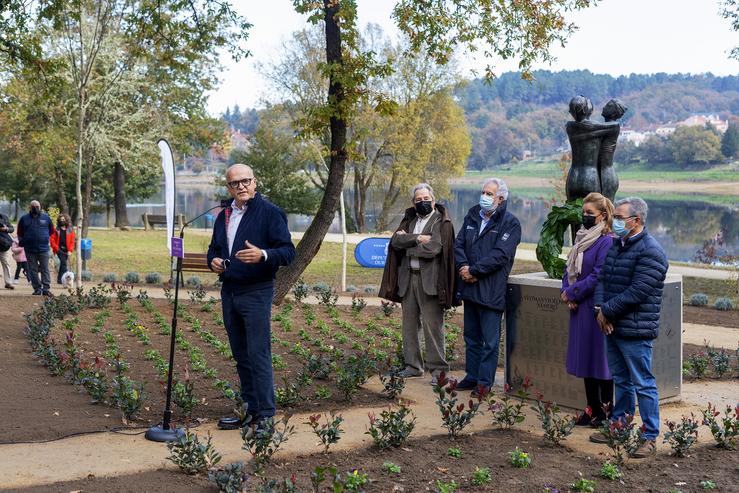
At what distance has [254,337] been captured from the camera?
21.2 ft

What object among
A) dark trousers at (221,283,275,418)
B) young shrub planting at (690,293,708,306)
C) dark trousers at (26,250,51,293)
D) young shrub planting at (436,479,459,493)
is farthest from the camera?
young shrub planting at (690,293,708,306)

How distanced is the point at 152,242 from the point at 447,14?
20396mm

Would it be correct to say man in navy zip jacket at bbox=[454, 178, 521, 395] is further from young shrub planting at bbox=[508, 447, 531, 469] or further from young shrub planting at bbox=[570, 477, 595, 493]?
young shrub planting at bbox=[570, 477, 595, 493]

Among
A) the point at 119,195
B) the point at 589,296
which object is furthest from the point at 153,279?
the point at 119,195

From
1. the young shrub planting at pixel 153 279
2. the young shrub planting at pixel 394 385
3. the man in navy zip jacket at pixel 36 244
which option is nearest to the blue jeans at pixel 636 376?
the young shrub planting at pixel 394 385

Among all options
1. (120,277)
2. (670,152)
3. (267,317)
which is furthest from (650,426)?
(670,152)

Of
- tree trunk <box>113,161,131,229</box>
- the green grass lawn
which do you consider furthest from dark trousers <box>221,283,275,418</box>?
tree trunk <box>113,161,131,229</box>

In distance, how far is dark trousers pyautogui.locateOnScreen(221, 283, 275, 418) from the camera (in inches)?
253

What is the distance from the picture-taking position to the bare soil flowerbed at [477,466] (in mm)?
5359

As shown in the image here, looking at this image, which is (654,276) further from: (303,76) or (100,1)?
(303,76)

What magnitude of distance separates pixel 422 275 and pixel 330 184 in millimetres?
5928

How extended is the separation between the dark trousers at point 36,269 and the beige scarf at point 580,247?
11.1m

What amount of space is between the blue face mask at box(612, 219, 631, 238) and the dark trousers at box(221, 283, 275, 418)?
2.45 meters

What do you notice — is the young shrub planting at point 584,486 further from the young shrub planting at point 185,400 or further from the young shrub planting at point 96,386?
the young shrub planting at point 96,386
